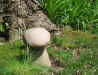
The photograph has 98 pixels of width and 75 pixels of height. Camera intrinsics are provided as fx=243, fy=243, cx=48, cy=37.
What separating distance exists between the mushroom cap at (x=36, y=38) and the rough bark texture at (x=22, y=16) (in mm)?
1348

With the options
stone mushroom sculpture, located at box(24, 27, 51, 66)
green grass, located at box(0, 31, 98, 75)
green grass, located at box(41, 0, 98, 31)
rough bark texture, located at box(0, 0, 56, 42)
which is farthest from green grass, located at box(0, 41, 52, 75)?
green grass, located at box(41, 0, 98, 31)

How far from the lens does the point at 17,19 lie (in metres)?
5.20

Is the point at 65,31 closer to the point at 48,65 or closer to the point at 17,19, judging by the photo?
the point at 17,19

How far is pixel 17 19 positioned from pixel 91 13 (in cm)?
187

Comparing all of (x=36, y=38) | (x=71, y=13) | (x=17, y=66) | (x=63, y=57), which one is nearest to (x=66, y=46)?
(x=63, y=57)

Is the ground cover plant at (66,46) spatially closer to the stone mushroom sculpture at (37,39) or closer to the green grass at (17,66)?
the green grass at (17,66)

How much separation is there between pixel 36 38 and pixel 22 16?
66.3 inches

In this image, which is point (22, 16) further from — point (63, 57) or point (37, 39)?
point (37, 39)

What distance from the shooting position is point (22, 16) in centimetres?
523

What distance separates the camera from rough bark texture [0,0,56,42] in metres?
5.15

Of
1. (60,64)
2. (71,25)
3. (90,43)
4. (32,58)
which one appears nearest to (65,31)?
(71,25)

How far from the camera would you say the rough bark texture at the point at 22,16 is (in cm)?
515

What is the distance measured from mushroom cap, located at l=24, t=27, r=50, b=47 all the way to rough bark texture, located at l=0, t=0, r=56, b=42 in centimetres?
135

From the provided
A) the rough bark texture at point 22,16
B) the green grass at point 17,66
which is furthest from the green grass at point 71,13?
the green grass at point 17,66
